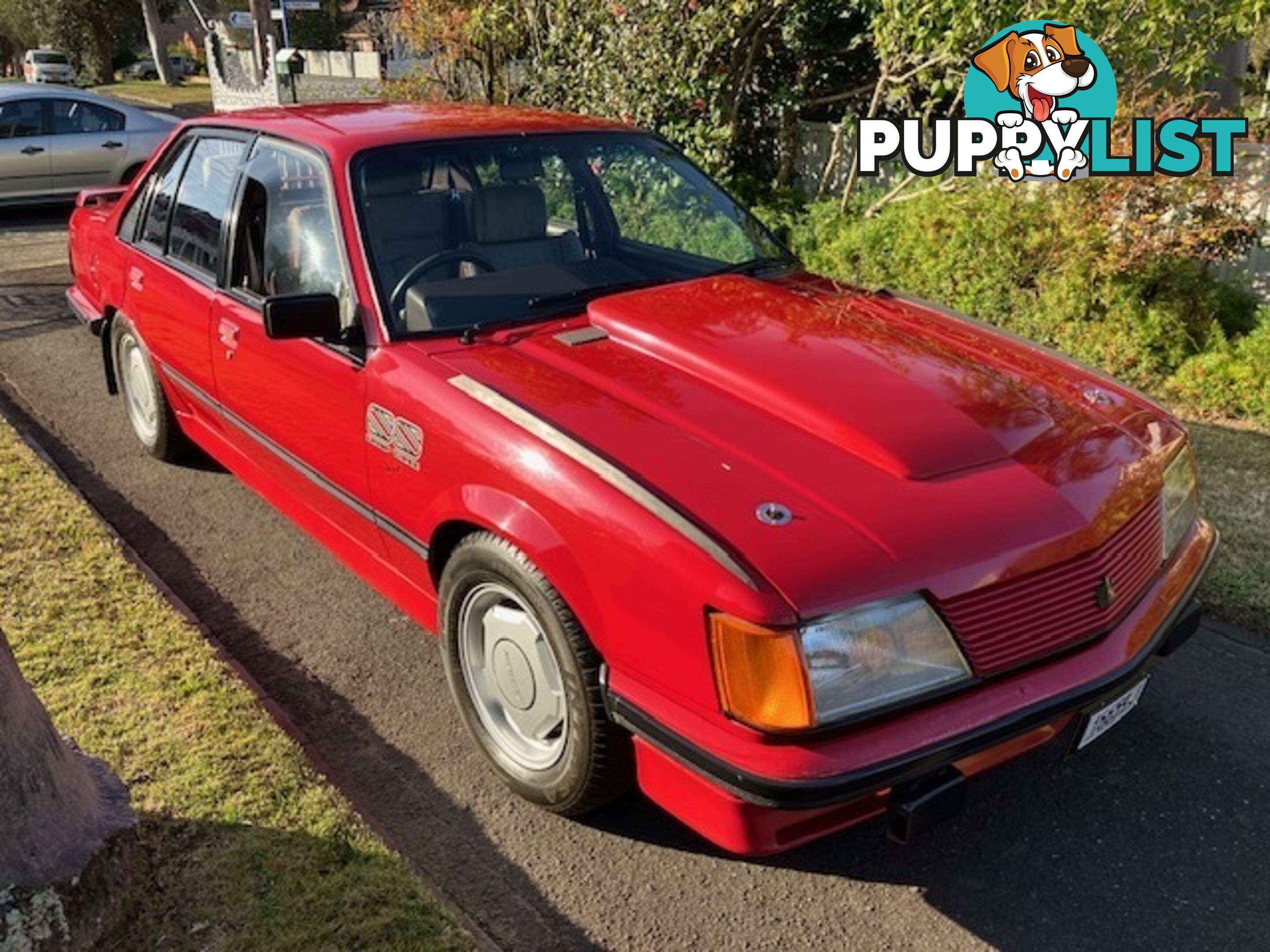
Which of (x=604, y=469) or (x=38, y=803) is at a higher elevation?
(x=604, y=469)

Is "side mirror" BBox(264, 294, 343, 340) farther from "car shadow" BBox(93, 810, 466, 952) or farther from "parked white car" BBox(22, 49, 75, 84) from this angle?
"parked white car" BBox(22, 49, 75, 84)

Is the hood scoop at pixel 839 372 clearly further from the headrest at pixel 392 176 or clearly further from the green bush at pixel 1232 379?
the green bush at pixel 1232 379

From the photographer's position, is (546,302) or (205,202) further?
(205,202)

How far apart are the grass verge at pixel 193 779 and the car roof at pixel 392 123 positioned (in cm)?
177

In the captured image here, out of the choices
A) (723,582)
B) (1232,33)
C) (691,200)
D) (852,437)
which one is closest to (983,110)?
(1232,33)

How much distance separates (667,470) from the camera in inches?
94.3

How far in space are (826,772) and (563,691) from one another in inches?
30.3

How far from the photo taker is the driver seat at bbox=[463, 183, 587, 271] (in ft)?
11.3

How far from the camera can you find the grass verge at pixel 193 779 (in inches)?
94.3

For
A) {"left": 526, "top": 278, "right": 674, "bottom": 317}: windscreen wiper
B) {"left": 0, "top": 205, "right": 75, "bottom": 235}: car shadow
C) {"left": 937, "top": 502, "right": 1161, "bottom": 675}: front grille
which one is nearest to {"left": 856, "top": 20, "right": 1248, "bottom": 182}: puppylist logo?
{"left": 526, "top": 278, "right": 674, "bottom": 317}: windscreen wiper

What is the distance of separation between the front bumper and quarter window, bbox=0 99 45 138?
11.8 meters

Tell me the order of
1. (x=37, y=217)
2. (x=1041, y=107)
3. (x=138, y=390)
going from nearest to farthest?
(x=138, y=390) < (x=1041, y=107) < (x=37, y=217)

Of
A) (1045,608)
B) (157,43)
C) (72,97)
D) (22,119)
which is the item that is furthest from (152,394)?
(157,43)

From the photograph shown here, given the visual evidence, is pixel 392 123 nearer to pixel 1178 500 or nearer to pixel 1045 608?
pixel 1045 608
